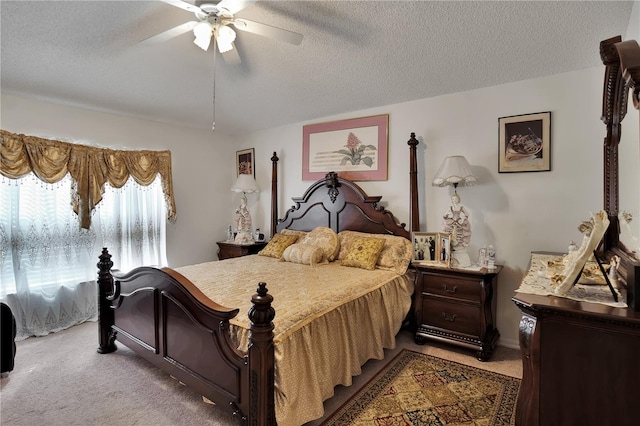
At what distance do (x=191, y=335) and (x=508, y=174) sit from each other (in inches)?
118

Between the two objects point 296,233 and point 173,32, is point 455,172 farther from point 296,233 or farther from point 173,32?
point 173,32

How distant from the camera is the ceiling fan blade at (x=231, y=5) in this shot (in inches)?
64.7

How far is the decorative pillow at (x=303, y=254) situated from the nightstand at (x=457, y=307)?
3.22 feet

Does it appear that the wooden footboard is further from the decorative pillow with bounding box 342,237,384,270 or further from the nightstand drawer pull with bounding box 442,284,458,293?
the nightstand drawer pull with bounding box 442,284,458,293

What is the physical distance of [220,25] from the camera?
1.86 meters

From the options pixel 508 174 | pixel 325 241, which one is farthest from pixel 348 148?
pixel 508 174

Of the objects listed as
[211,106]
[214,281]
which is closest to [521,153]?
[214,281]

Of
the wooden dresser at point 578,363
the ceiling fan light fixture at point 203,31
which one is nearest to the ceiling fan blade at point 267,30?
the ceiling fan light fixture at point 203,31

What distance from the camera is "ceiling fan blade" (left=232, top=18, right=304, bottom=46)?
175cm

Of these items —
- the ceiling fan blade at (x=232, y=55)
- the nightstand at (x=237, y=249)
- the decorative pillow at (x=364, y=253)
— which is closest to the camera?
the ceiling fan blade at (x=232, y=55)

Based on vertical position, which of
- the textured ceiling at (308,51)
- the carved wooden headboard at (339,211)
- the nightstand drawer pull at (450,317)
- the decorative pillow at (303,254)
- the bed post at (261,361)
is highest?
the textured ceiling at (308,51)

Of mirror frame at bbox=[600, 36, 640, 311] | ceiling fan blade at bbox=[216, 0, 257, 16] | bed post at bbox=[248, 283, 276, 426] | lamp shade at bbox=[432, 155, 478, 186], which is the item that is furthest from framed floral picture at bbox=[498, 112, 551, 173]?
bed post at bbox=[248, 283, 276, 426]

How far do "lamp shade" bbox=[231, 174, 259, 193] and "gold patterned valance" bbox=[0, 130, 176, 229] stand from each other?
860 mm

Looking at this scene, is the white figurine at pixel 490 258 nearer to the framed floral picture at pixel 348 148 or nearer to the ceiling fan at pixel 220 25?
the framed floral picture at pixel 348 148
